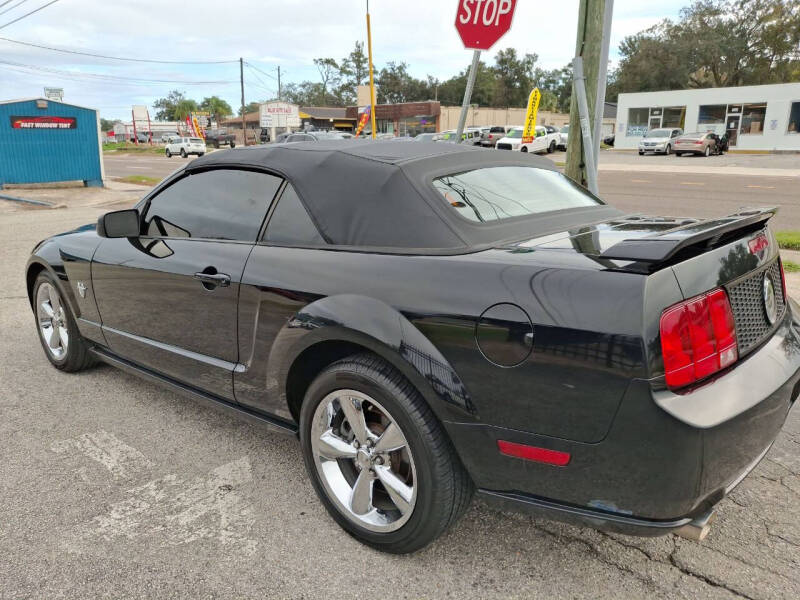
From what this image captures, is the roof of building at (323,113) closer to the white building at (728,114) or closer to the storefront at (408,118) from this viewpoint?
the storefront at (408,118)

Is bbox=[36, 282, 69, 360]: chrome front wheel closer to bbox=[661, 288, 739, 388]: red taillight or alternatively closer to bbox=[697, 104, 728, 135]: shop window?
bbox=[661, 288, 739, 388]: red taillight

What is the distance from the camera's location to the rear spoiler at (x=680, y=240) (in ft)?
5.99

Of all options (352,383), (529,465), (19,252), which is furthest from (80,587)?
(19,252)

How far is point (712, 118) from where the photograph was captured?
41031 mm

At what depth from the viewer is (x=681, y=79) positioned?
65.8 meters

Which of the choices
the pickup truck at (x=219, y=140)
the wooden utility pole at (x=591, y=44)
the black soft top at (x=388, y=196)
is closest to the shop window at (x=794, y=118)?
the wooden utility pole at (x=591, y=44)

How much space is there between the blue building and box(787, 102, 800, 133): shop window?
37394mm

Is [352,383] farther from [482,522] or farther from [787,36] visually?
[787,36]

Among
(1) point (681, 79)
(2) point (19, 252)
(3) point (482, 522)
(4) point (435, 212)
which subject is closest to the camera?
(4) point (435, 212)

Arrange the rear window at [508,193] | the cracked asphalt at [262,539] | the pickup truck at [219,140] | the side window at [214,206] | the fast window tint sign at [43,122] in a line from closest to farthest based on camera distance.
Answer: the cracked asphalt at [262,539], the rear window at [508,193], the side window at [214,206], the fast window tint sign at [43,122], the pickup truck at [219,140]

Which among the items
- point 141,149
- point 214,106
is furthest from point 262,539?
point 214,106

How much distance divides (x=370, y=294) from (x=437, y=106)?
67897 millimetres

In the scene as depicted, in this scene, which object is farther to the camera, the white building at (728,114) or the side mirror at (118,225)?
the white building at (728,114)

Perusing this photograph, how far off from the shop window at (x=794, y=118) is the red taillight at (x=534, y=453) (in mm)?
43054
